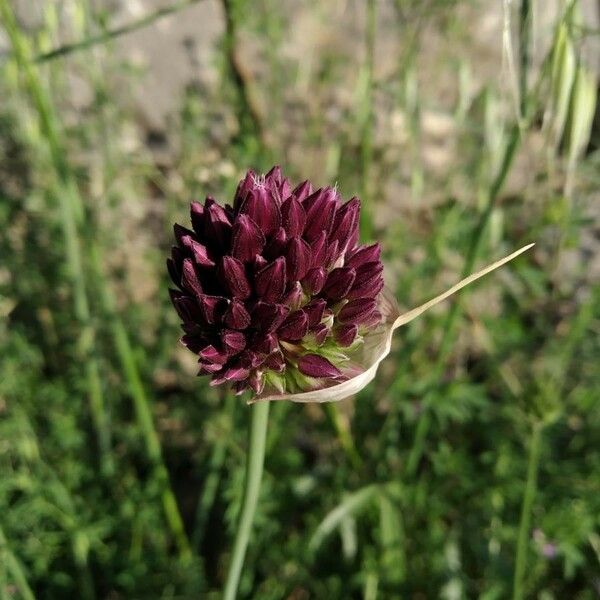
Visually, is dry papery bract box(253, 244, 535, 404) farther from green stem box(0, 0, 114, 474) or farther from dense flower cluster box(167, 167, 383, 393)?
green stem box(0, 0, 114, 474)

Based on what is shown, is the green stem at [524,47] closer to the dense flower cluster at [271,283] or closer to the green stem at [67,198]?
the dense flower cluster at [271,283]

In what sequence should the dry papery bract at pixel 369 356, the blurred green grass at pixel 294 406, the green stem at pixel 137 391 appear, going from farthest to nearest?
the blurred green grass at pixel 294 406
the green stem at pixel 137 391
the dry papery bract at pixel 369 356

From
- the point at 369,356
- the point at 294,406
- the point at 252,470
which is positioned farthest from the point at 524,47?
the point at 294,406

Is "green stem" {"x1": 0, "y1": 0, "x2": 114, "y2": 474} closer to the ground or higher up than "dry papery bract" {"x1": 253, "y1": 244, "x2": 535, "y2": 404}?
higher up

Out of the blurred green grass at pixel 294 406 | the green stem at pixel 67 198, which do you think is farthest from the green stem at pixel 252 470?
the green stem at pixel 67 198

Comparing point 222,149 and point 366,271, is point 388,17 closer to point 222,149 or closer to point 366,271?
point 222,149

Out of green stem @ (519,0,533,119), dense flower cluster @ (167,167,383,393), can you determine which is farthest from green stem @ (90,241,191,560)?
green stem @ (519,0,533,119)

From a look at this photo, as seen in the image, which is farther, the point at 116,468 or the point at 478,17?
the point at 478,17

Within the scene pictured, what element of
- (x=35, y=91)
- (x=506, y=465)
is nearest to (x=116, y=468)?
(x=506, y=465)

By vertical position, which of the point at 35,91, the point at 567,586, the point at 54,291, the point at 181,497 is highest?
the point at 35,91
